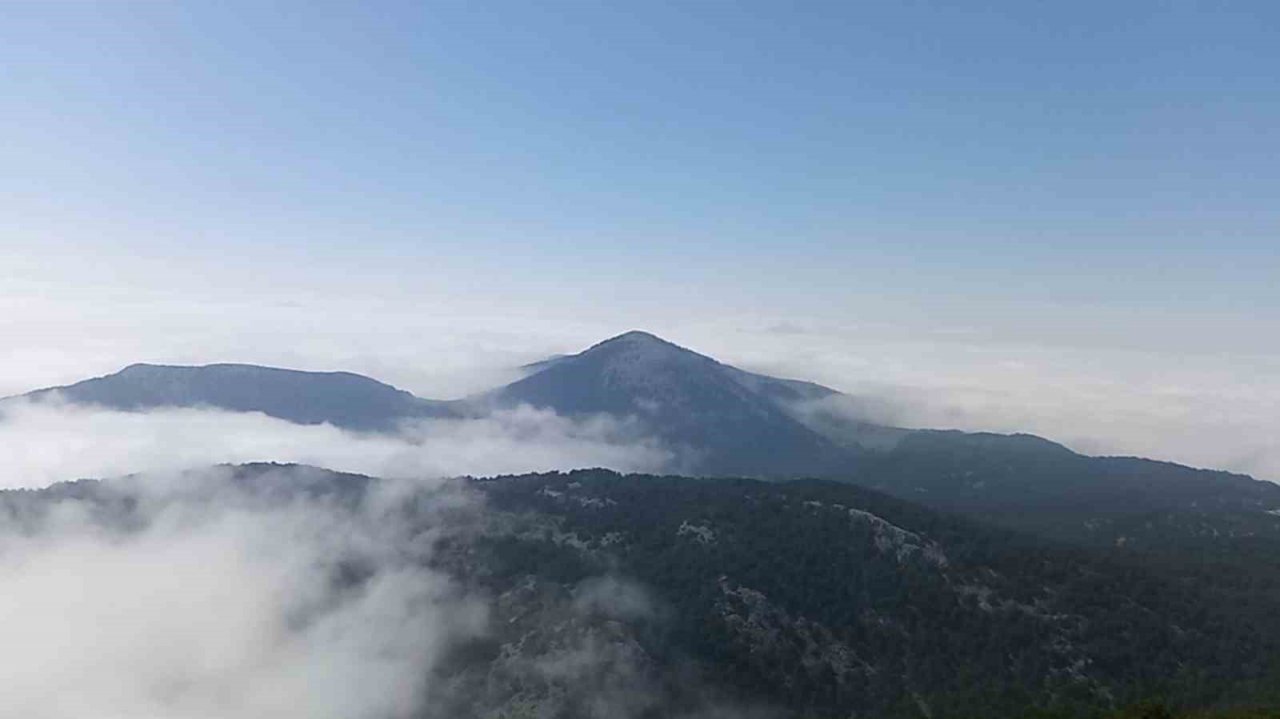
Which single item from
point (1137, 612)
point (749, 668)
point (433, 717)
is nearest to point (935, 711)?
point (749, 668)

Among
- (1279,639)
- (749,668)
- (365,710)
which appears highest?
(1279,639)

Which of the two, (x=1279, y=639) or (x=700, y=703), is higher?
(x=1279, y=639)

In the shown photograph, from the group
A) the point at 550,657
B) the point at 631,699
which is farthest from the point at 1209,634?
the point at 550,657

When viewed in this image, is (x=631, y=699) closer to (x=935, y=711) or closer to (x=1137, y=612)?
(x=935, y=711)

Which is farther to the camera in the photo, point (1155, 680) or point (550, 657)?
point (550, 657)

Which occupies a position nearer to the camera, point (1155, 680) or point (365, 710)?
point (1155, 680)

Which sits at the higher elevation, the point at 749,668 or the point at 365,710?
the point at 749,668

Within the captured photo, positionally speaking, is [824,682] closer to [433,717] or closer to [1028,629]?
[1028,629]
